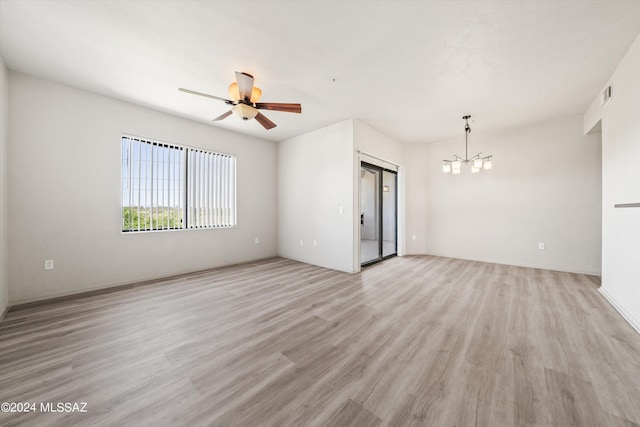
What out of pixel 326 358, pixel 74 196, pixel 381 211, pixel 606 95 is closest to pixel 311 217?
pixel 381 211

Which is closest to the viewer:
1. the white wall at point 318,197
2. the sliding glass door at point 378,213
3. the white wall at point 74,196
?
the white wall at point 74,196

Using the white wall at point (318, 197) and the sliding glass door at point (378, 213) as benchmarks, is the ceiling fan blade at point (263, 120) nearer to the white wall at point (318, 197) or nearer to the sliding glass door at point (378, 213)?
the white wall at point (318, 197)

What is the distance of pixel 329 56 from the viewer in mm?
2602

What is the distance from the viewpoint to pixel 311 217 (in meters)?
5.25

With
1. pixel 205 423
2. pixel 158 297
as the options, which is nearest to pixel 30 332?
pixel 158 297

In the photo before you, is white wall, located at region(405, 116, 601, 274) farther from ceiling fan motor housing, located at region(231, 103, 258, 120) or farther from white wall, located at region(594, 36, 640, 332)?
ceiling fan motor housing, located at region(231, 103, 258, 120)

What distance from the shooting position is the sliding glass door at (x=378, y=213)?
18.4 ft

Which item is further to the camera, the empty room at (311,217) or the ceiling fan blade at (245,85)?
the ceiling fan blade at (245,85)

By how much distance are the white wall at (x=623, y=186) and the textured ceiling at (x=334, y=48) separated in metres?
0.36

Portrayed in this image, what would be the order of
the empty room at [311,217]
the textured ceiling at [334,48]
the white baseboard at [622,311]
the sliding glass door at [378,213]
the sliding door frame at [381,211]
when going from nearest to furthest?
the empty room at [311,217] → the textured ceiling at [334,48] → the white baseboard at [622,311] → the sliding door frame at [381,211] → the sliding glass door at [378,213]

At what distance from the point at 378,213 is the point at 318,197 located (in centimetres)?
169

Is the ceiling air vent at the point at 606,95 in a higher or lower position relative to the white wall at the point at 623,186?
higher

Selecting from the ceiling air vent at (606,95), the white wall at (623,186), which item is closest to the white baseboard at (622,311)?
the white wall at (623,186)

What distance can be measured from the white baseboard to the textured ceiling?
2914mm
